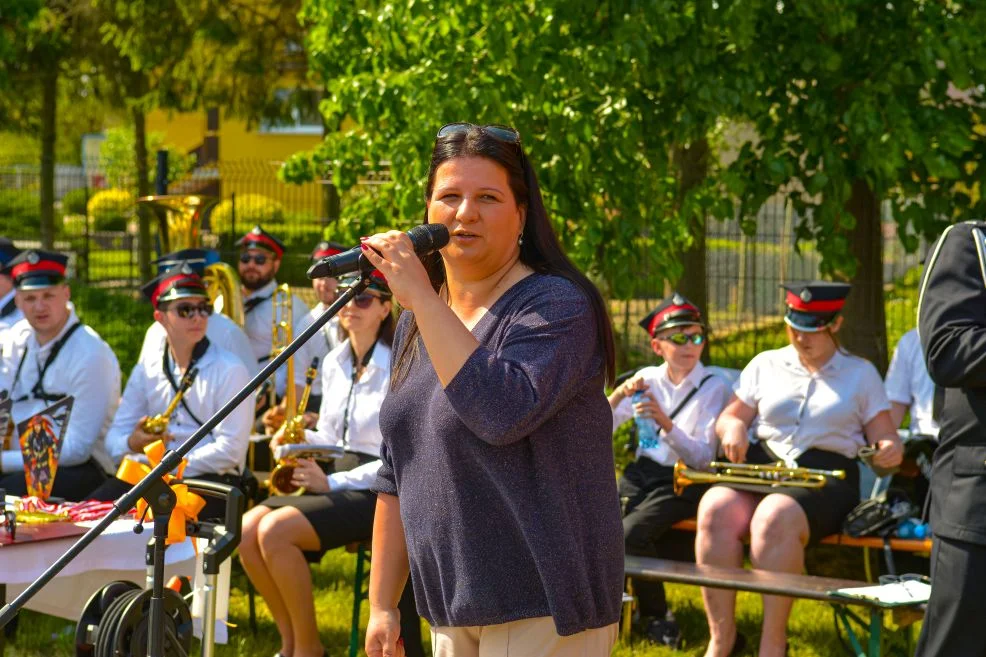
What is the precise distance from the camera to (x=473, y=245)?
2.78 meters

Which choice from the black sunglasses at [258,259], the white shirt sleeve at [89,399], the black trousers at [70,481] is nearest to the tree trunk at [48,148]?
the black sunglasses at [258,259]

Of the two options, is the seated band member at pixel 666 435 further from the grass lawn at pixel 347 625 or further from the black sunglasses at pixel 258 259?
the black sunglasses at pixel 258 259

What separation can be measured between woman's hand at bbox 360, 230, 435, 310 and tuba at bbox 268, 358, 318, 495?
347 cm

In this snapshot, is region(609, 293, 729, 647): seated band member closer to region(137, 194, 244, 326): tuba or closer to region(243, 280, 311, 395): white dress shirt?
region(243, 280, 311, 395): white dress shirt

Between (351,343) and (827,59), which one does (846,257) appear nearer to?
(827,59)

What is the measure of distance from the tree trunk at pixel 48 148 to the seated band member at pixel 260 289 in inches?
356

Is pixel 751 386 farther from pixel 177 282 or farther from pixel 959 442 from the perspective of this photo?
pixel 177 282

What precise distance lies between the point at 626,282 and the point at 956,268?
4438 millimetres

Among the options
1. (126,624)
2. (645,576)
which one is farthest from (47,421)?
(645,576)

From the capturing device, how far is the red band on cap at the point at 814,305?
6.19 metres

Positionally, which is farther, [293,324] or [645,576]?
[293,324]

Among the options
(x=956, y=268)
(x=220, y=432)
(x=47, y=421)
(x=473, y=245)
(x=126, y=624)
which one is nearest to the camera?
(x=473, y=245)

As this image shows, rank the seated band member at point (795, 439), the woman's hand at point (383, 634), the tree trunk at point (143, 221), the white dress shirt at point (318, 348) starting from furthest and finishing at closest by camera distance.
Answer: the tree trunk at point (143, 221) < the white dress shirt at point (318, 348) < the seated band member at point (795, 439) < the woman's hand at point (383, 634)

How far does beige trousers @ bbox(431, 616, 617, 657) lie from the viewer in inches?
106
